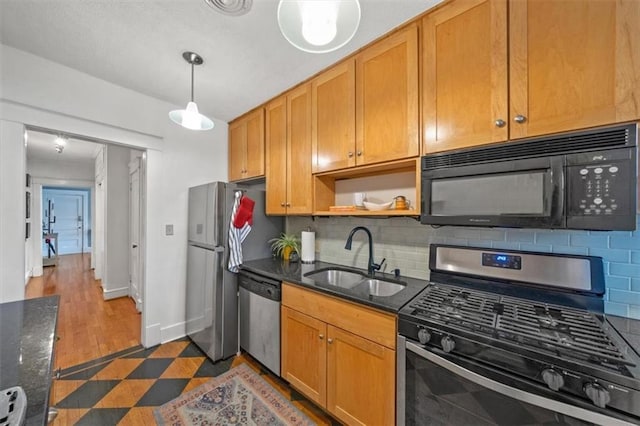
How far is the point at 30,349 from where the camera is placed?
35.0 inches

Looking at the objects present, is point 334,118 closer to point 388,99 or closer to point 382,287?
point 388,99

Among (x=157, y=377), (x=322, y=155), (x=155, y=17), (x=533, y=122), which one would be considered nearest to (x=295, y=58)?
(x=322, y=155)

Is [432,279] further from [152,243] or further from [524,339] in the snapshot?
[152,243]

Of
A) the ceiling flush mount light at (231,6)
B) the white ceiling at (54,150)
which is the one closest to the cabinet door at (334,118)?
the ceiling flush mount light at (231,6)

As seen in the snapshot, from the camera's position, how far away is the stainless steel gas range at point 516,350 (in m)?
0.78

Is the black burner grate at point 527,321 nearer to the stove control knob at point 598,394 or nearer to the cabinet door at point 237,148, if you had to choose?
the stove control knob at point 598,394

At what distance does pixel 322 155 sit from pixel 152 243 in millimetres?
1937

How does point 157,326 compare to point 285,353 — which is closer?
point 285,353

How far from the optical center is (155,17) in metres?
1.47

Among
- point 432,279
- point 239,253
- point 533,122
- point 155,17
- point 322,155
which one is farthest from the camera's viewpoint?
point 239,253

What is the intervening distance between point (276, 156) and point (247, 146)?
1.89ft

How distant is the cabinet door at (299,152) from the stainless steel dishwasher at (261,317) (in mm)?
678

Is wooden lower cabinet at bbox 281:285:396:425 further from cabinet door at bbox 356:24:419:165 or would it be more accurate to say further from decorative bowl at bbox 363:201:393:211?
cabinet door at bbox 356:24:419:165

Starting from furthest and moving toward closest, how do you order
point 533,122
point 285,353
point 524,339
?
point 285,353, point 533,122, point 524,339
